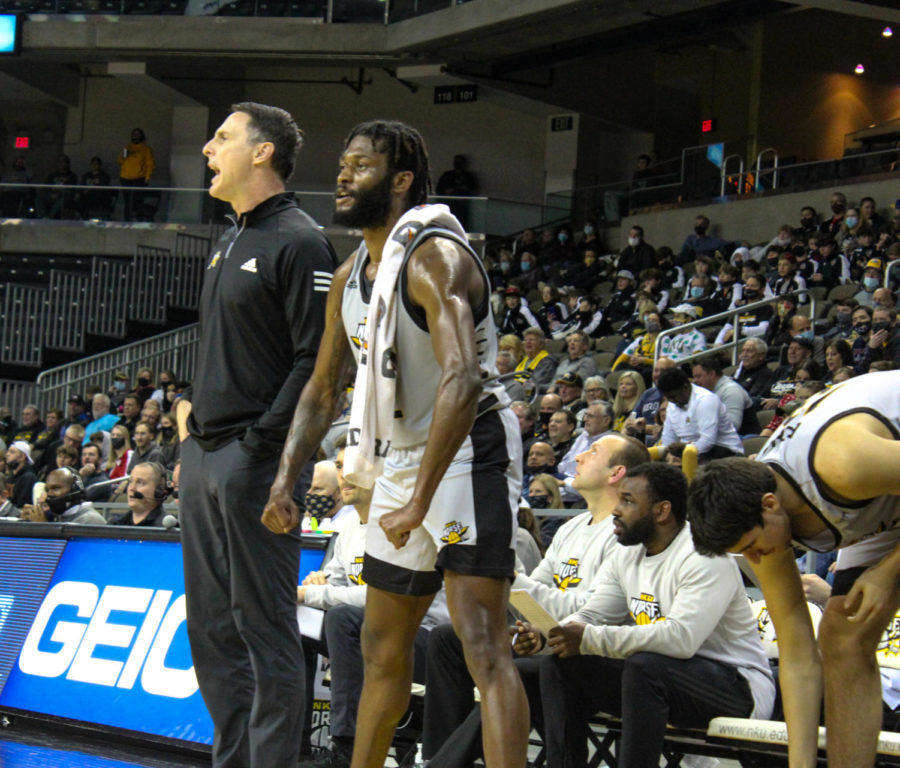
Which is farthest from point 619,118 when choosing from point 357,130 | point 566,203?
point 357,130

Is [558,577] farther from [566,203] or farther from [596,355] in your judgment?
[566,203]

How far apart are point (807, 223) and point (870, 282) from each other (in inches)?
125

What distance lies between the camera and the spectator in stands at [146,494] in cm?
701

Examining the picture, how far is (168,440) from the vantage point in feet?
43.2

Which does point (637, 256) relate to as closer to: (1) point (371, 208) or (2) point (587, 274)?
(2) point (587, 274)

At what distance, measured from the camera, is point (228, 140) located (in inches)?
150

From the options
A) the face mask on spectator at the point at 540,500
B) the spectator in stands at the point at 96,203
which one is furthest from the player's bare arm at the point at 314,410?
the spectator in stands at the point at 96,203

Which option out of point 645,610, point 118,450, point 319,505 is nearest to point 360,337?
point 645,610

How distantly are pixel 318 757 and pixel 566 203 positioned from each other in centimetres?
1710

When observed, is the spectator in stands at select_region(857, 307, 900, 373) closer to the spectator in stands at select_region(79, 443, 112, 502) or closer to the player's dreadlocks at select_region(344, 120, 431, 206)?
the player's dreadlocks at select_region(344, 120, 431, 206)

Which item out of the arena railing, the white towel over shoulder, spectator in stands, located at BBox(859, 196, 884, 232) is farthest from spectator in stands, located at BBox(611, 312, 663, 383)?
the white towel over shoulder

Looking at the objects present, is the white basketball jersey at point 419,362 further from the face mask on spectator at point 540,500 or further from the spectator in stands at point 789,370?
the spectator in stands at point 789,370

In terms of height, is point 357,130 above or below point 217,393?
above

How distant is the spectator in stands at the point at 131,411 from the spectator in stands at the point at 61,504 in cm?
495
